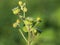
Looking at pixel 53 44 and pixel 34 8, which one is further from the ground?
pixel 34 8

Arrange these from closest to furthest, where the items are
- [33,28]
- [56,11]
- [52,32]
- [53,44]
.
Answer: [33,28] → [53,44] → [52,32] → [56,11]

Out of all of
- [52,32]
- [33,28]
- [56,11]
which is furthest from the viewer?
[56,11]

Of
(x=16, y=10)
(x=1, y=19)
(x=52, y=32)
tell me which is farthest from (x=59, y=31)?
(x=16, y=10)

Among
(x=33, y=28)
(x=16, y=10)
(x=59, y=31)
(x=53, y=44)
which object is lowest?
(x=33, y=28)

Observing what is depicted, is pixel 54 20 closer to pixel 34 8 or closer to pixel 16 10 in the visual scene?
pixel 34 8

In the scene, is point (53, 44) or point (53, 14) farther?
point (53, 14)

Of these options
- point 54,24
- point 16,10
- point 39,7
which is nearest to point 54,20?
point 54,24
